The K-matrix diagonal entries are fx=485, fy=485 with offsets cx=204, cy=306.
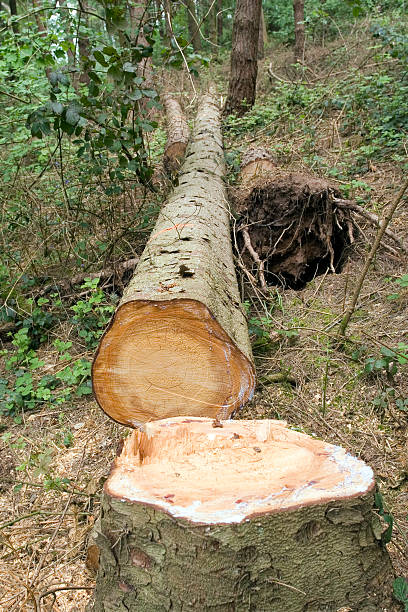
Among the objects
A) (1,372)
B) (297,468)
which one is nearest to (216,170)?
(1,372)

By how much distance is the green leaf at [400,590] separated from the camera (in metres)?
1.51

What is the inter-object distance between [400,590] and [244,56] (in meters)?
8.00

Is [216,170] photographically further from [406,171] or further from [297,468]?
[297,468]

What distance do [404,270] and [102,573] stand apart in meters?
2.95

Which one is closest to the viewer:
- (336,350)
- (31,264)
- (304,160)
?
(336,350)

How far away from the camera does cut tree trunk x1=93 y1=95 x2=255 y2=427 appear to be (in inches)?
89.4

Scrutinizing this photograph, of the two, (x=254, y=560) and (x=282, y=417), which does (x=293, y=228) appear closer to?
(x=282, y=417)

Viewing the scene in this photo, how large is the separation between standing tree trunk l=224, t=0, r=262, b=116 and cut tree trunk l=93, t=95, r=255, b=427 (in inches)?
242

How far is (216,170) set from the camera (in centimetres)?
458

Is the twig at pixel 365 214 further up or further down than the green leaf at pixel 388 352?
further up

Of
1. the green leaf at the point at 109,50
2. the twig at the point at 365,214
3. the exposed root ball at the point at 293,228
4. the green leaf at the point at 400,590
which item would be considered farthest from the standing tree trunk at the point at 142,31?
the green leaf at the point at 400,590

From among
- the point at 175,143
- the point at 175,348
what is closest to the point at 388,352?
the point at 175,348

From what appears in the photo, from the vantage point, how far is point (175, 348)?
7.64 feet

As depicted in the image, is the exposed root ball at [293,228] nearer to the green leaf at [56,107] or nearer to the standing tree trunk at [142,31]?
the standing tree trunk at [142,31]
